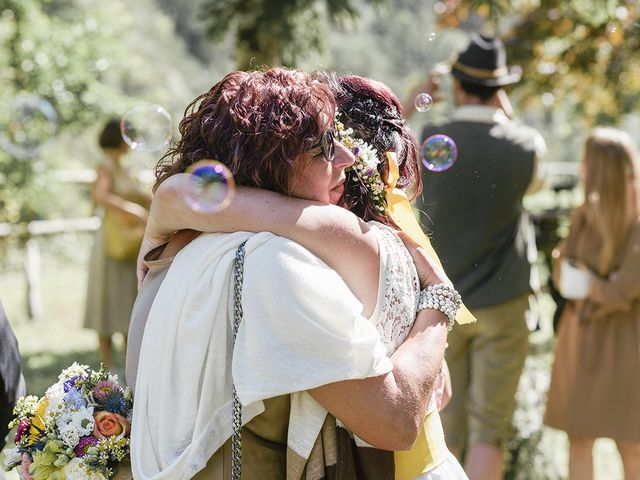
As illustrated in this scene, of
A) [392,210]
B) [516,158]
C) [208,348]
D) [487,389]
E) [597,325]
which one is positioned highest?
[392,210]

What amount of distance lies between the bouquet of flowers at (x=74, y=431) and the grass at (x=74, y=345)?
3.16m

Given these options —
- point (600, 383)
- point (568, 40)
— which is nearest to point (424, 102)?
point (600, 383)

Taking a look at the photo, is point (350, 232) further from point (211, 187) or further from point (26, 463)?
point (26, 463)

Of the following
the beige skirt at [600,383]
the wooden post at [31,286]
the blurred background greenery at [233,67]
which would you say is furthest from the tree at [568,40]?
the wooden post at [31,286]

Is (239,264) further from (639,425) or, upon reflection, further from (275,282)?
(639,425)

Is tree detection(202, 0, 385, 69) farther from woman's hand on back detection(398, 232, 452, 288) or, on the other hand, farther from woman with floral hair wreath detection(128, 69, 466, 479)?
woman's hand on back detection(398, 232, 452, 288)

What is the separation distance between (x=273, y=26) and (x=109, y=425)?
516cm

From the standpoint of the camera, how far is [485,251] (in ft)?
14.0

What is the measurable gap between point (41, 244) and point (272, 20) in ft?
28.0

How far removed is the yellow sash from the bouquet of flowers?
616 millimetres

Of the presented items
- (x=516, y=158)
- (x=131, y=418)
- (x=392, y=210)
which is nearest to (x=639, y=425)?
(x=516, y=158)

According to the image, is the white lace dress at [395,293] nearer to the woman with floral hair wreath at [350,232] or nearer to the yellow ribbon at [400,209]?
the woman with floral hair wreath at [350,232]

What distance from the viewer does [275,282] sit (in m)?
1.65

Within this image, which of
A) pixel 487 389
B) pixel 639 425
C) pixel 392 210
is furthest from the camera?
pixel 487 389
